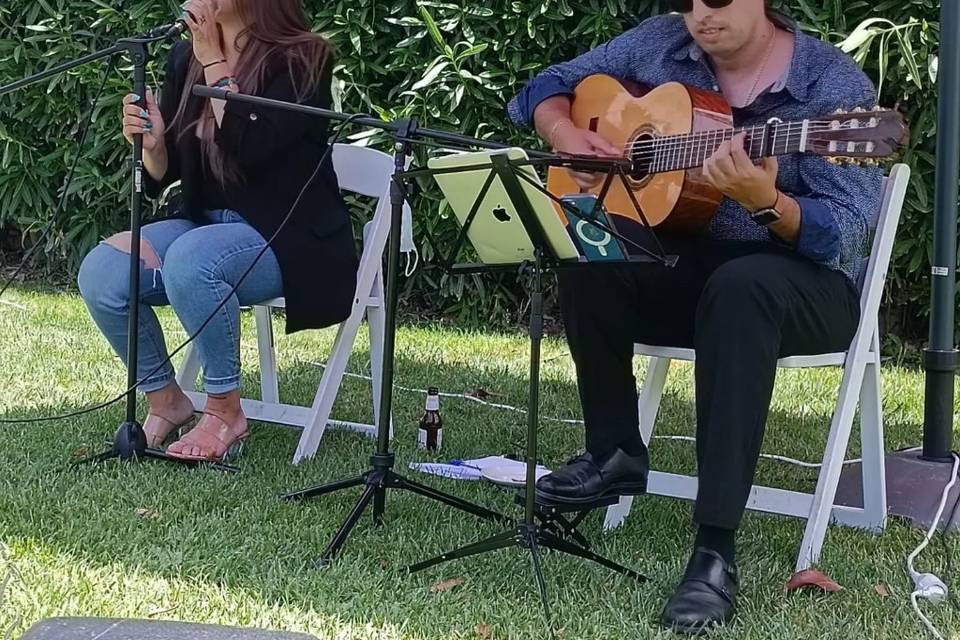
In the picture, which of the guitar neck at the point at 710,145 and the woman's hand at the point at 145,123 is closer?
the guitar neck at the point at 710,145

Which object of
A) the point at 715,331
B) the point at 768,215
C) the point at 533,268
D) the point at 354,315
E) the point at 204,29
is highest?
the point at 204,29

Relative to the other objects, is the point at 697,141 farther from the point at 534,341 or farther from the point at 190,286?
the point at 190,286

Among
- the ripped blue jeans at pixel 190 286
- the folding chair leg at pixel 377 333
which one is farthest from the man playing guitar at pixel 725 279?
the ripped blue jeans at pixel 190 286

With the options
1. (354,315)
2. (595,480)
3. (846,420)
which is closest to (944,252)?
(846,420)

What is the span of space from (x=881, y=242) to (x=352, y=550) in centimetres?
126

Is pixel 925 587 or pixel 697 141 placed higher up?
pixel 697 141

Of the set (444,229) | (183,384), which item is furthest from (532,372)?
(444,229)

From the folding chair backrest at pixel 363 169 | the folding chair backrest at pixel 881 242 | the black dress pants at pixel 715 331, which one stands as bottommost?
the black dress pants at pixel 715 331

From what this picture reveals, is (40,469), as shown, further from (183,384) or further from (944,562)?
(944,562)

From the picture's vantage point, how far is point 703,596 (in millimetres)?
1969

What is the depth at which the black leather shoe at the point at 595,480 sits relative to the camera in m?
2.36

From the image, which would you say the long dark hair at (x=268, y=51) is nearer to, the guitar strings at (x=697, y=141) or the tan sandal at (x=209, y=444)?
the tan sandal at (x=209, y=444)

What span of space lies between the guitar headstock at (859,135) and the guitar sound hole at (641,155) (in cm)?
42

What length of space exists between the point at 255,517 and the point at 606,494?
2.46 ft
